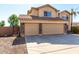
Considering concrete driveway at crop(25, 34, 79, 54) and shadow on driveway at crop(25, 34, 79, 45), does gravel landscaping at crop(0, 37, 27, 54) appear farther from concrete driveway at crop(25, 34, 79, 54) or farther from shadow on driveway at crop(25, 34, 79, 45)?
shadow on driveway at crop(25, 34, 79, 45)

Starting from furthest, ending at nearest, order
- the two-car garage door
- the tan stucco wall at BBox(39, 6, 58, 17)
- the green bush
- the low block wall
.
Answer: the green bush → the tan stucco wall at BBox(39, 6, 58, 17) → the low block wall → the two-car garage door

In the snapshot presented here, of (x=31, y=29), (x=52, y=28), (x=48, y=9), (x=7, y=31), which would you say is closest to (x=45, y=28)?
(x=52, y=28)

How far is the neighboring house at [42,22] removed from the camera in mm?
23406

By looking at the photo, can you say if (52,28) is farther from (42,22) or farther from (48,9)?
(48,9)

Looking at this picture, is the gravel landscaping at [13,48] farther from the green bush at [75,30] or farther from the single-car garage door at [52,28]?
the green bush at [75,30]

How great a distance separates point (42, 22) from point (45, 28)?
1.22 meters

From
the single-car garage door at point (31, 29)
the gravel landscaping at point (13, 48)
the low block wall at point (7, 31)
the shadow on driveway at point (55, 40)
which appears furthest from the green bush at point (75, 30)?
the gravel landscaping at point (13, 48)

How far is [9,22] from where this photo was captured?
96.3ft

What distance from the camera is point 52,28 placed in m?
25.3

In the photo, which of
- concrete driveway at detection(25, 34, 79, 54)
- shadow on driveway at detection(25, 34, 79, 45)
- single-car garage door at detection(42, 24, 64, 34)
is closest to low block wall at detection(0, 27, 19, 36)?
single-car garage door at detection(42, 24, 64, 34)

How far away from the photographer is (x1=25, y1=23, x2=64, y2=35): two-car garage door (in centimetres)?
2351
